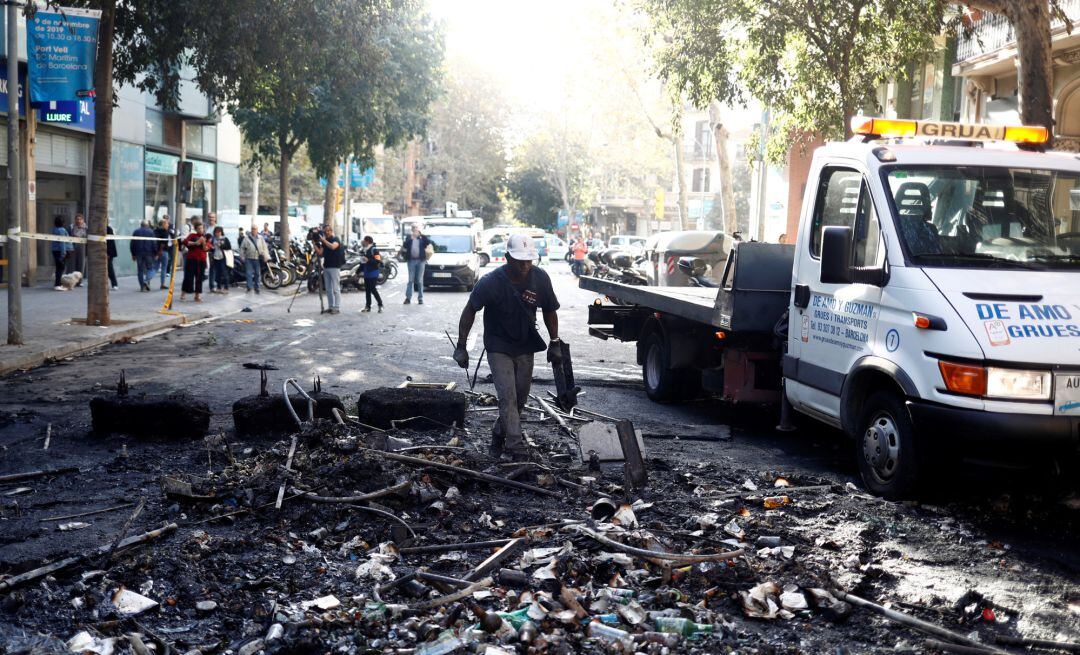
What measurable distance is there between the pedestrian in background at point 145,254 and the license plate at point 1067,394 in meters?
23.2

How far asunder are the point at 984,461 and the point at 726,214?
28592 millimetres

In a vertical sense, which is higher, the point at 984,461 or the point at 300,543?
the point at 984,461

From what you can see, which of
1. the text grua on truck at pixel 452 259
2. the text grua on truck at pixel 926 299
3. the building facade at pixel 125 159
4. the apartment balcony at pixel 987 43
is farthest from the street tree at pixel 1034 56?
the text grua on truck at pixel 452 259

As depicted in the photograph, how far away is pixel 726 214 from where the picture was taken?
113 ft

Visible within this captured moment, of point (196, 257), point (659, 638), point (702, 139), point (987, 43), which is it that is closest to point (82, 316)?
point (196, 257)

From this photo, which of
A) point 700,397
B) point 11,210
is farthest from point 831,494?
point 11,210

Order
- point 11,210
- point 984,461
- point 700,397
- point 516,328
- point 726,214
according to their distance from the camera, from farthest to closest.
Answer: point 726,214, point 11,210, point 700,397, point 516,328, point 984,461

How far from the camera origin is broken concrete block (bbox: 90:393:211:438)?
8727mm

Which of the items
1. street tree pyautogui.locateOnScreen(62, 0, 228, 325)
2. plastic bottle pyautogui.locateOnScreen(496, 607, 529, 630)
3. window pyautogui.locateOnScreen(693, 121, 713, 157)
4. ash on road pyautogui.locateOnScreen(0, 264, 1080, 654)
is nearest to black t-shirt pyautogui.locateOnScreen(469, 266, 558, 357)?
ash on road pyautogui.locateOnScreen(0, 264, 1080, 654)

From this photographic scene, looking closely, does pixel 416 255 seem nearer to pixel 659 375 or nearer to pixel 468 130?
pixel 659 375

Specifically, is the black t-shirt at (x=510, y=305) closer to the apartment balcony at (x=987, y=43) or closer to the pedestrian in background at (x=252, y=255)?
the apartment balcony at (x=987, y=43)

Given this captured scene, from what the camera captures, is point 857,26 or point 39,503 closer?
point 39,503

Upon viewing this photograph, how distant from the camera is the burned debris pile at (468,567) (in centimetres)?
472

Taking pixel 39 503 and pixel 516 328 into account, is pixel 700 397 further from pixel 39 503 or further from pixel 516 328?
pixel 39 503
